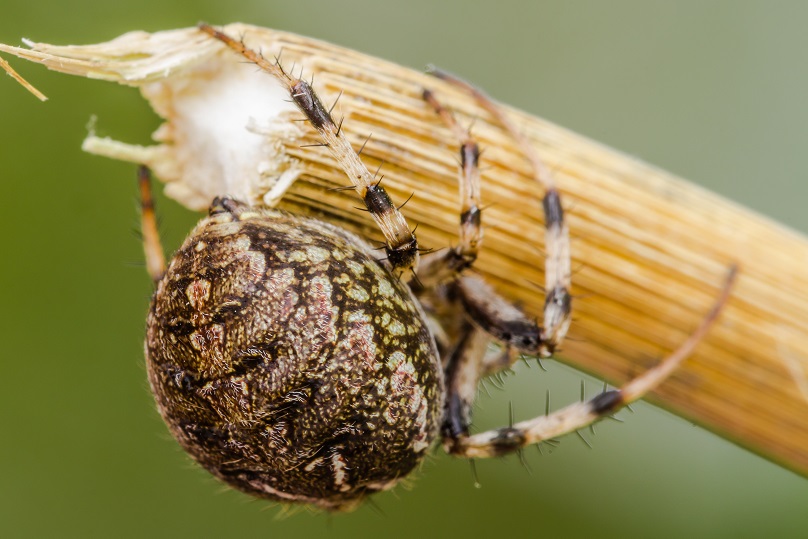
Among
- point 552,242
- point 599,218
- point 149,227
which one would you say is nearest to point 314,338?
point 552,242

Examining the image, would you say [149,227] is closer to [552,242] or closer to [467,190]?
[467,190]

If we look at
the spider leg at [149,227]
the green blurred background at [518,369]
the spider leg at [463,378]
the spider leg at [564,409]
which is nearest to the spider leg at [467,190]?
the spider leg at [564,409]

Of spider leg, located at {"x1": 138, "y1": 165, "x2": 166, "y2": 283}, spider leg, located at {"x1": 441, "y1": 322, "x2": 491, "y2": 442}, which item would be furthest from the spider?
spider leg, located at {"x1": 138, "y1": 165, "x2": 166, "y2": 283}

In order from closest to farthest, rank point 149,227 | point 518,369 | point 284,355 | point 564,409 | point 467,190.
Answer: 1. point 284,355
2. point 467,190
3. point 564,409
4. point 149,227
5. point 518,369

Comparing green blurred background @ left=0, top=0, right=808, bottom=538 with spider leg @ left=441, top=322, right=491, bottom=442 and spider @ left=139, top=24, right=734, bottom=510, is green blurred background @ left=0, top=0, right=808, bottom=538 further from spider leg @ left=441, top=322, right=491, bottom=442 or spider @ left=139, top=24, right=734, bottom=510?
spider @ left=139, top=24, right=734, bottom=510

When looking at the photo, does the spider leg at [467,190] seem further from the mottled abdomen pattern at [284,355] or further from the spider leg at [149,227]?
the spider leg at [149,227]
